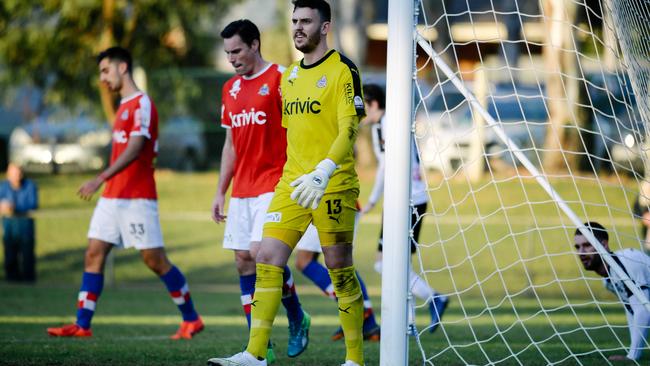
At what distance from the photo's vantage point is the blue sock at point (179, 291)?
8.29 metres

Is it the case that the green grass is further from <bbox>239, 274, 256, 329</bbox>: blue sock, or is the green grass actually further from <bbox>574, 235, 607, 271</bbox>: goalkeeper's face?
<bbox>239, 274, 256, 329</bbox>: blue sock

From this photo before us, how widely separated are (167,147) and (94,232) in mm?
16283

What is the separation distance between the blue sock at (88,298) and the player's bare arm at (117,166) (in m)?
0.76

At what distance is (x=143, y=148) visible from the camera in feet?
→ 26.8

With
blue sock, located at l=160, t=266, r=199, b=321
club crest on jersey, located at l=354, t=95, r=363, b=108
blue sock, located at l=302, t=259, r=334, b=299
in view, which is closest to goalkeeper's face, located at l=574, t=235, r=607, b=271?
blue sock, located at l=302, t=259, r=334, b=299

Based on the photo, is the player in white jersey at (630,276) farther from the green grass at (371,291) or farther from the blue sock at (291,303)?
the blue sock at (291,303)

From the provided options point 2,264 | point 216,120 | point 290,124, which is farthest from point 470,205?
point 290,124

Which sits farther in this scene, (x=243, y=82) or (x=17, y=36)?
(x=17, y=36)

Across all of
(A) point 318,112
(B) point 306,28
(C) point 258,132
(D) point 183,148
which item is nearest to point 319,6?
(B) point 306,28

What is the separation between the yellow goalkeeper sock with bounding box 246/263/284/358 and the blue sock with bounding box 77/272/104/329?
2972 millimetres

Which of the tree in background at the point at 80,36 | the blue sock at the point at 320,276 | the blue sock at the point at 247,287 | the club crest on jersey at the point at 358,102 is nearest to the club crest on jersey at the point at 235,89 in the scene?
the blue sock at the point at 247,287

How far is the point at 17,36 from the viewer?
966 inches

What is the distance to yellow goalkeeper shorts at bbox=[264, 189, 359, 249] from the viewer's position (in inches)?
222

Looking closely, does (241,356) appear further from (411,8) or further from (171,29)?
(171,29)
